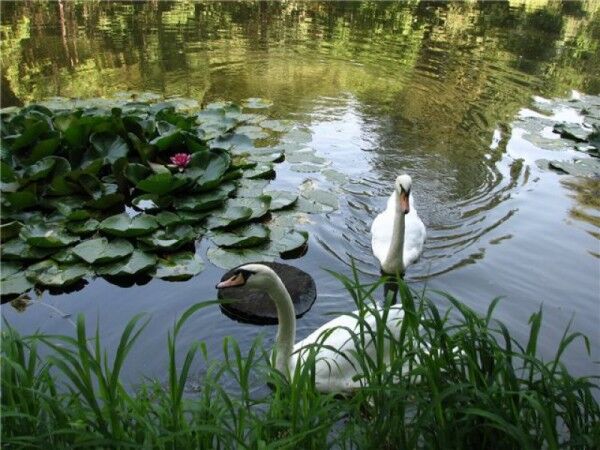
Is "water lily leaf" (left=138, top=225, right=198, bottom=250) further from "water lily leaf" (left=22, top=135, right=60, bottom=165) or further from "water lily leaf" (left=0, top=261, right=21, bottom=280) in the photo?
"water lily leaf" (left=22, top=135, right=60, bottom=165)

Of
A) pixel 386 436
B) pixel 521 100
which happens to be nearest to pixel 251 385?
pixel 386 436

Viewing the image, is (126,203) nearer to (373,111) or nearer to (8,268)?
(8,268)

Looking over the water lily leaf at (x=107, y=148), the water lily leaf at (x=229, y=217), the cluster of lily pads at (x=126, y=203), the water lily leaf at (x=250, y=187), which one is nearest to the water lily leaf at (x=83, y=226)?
the cluster of lily pads at (x=126, y=203)

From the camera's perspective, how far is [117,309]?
381 centimetres

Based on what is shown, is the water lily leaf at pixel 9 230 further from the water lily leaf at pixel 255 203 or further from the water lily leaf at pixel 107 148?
the water lily leaf at pixel 255 203

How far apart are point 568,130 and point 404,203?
4381mm

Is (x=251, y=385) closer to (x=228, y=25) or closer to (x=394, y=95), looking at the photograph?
(x=394, y=95)

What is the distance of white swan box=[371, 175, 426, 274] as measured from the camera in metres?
4.05

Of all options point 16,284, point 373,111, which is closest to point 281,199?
point 16,284

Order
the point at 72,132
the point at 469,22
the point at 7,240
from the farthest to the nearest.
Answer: the point at 469,22, the point at 72,132, the point at 7,240

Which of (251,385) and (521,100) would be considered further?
(521,100)

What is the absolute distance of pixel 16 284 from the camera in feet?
12.4

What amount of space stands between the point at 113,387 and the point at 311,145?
5034 mm

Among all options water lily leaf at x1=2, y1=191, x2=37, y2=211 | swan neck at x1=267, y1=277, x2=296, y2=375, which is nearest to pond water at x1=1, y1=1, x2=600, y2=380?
swan neck at x1=267, y1=277, x2=296, y2=375
